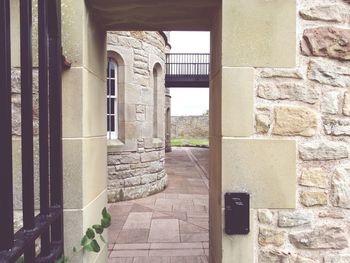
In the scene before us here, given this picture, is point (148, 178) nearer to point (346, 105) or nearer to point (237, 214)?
point (237, 214)

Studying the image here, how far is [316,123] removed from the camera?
1756 mm

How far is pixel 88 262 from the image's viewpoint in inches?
73.9

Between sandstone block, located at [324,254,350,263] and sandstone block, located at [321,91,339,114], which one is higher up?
sandstone block, located at [321,91,339,114]

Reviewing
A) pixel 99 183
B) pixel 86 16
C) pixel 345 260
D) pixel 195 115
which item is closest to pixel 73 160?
pixel 99 183

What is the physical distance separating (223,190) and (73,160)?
3.05 ft

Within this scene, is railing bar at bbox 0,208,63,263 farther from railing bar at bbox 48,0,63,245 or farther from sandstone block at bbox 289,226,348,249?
sandstone block at bbox 289,226,348,249

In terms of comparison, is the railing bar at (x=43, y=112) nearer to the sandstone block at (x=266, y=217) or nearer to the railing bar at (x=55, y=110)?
the railing bar at (x=55, y=110)

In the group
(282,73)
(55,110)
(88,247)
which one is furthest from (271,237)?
(55,110)

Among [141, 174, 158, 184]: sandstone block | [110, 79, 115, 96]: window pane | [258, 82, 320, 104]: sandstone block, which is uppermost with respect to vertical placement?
[110, 79, 115, 96]: window pane

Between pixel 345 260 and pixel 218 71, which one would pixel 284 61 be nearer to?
pixel 218 71

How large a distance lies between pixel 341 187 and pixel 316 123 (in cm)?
42

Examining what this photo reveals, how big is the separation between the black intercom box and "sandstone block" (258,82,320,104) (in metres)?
0.62

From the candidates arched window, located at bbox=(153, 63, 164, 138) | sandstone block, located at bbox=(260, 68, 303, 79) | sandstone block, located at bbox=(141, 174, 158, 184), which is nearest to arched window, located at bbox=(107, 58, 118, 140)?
sandstone block, located at bbox=(141, 174, 158, 184)

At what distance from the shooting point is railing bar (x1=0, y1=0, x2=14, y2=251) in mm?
1123
